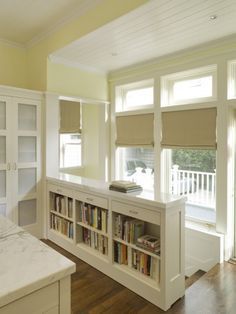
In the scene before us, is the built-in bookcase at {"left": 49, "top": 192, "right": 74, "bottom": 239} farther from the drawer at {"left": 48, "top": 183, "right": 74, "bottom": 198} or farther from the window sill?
the window sill

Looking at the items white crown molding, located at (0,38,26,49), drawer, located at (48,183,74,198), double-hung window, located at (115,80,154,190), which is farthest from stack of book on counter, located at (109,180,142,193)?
white crown molding, located at (0,38,26,49)

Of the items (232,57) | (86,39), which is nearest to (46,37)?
(86,39)

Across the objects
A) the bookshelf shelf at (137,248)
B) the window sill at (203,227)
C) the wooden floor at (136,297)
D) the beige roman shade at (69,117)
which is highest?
the beige roman shade at (69,117)

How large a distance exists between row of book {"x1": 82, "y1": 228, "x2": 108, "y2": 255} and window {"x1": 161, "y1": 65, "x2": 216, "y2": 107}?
7.04ft

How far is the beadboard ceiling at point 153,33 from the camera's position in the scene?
2312mm

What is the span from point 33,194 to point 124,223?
5.66 ft

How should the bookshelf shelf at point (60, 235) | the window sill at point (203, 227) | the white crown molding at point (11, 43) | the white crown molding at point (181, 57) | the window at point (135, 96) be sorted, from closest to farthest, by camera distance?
1. the white crown molding at point (181, 57)
2. the window sill at point (203, 227)
3. the bookshelf shelf at point (60, 235)
4. the white crown molding at point (11, 43)
5. the window at point (135, 96)

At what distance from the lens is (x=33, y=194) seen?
363 cm

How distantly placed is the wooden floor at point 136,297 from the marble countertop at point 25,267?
1.30 m

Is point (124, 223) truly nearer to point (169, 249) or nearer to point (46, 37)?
point (169, 249)

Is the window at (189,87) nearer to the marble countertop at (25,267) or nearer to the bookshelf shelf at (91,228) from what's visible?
the bookshelf shelf at (91,228)

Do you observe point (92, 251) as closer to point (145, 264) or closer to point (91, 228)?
point (91, 228)

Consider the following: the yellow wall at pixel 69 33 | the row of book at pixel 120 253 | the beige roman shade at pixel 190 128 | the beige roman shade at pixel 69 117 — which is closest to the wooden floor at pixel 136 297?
the row of book at pixel 120 253

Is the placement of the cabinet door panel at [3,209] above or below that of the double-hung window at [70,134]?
below
